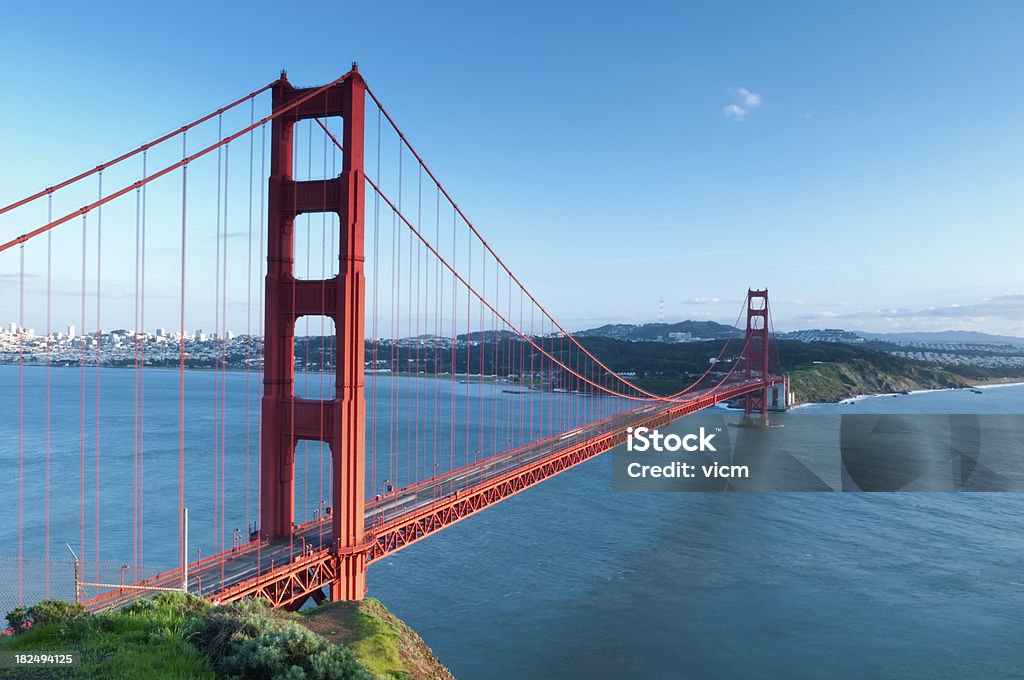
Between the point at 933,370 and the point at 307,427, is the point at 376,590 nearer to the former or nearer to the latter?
the point at 307,427

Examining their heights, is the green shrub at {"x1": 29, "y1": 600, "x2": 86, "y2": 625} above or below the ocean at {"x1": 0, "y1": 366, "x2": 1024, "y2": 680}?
above

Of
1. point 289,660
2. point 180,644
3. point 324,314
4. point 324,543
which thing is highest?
point 324,314

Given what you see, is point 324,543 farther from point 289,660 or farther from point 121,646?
point 121,646

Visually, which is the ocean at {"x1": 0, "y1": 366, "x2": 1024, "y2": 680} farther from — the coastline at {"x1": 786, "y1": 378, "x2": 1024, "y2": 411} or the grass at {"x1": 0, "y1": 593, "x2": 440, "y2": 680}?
the coastline at {"x1": 786, "y1": 378, "x2": 1024, "y2": 411}

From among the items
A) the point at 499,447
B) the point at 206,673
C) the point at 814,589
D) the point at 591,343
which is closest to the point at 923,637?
the point at 814,589

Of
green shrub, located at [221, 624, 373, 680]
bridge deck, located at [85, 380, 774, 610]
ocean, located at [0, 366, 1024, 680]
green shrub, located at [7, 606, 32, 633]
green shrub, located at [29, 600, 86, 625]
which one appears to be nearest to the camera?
green shrub, located at [221, 624, 373, 680]

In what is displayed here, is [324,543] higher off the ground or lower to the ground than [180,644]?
lower

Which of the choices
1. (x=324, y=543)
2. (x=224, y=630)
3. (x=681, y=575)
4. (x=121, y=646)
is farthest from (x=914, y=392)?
(x=121, y=646)

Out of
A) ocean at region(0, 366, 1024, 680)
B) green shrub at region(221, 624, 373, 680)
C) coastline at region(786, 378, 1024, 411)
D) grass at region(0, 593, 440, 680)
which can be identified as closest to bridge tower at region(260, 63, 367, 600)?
grass at region(0, 593, 440, 680)
